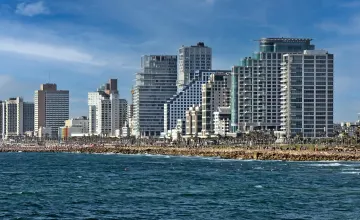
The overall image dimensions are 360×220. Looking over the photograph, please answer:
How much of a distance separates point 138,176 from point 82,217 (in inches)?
1986

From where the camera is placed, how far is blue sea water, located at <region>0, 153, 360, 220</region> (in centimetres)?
6594

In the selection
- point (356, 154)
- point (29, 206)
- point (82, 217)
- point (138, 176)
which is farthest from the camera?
point (356, 154)

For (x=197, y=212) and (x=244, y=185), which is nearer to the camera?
(x=197, y=212)

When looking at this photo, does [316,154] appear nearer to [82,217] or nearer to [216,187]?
[216,187]

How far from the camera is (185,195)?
81.1 meters

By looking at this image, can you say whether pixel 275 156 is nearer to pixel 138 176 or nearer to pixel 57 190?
pixel 138 176

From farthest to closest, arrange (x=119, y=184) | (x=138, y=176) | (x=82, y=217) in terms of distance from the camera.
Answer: (x=138, y=176), (x=119, y=184), (x=82, y=217)

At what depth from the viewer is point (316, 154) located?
167 metres

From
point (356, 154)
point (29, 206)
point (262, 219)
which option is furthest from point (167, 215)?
point (356, 154)

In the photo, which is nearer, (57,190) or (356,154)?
(57,190)

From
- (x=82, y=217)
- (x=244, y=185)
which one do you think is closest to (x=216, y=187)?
(x=244, y=185)

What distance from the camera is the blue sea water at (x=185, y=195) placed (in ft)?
216

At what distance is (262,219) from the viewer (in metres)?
63.0

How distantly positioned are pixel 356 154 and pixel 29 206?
105 m
